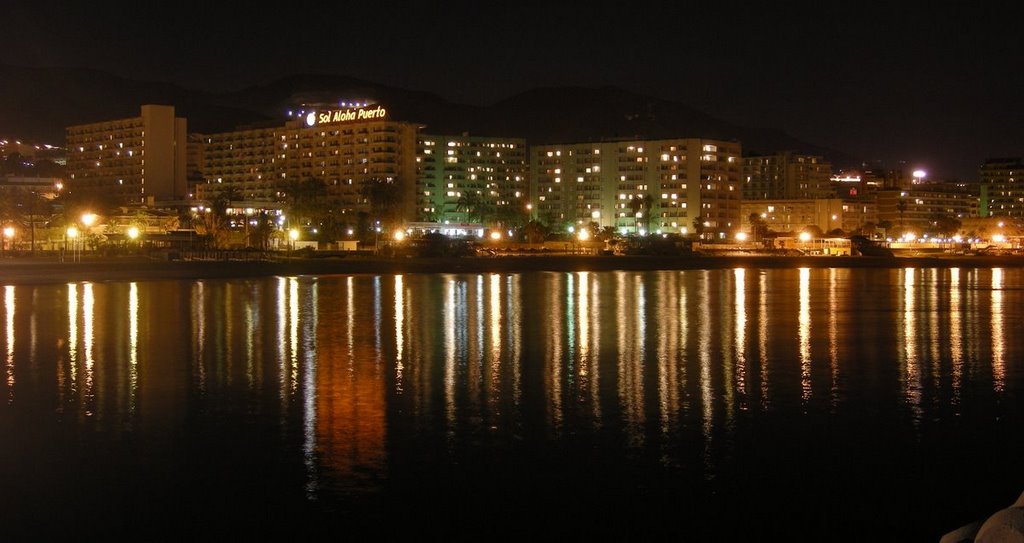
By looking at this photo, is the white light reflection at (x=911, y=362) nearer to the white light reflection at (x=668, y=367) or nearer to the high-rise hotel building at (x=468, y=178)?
the white light reflection at (x=668, y=367)

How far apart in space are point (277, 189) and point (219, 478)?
571 ft

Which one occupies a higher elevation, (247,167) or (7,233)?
(247,167)

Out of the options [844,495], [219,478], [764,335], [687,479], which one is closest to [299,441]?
[219,478]

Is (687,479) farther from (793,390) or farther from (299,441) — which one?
(793,390)

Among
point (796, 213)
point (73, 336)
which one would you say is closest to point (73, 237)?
point (73, 336)

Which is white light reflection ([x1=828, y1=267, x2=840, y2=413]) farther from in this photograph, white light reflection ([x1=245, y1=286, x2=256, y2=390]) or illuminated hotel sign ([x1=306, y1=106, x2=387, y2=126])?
illuminated hotel sign ([x1=306, y1=106, x2=387, y2=126])

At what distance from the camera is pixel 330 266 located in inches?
2864

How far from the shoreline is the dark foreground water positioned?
29.0m

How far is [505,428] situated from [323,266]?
59.1m

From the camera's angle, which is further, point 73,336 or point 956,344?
point 73,336

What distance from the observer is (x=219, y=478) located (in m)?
12.0

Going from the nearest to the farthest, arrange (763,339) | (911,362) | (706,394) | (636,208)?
(706,394)
(911,362)
(763,339)
(636,208)

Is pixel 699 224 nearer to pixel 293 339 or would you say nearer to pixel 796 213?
pixel 796 213

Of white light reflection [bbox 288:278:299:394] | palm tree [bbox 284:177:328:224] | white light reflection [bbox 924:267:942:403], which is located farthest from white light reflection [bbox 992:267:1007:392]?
palm tree [bbox 284:177:328:224]
